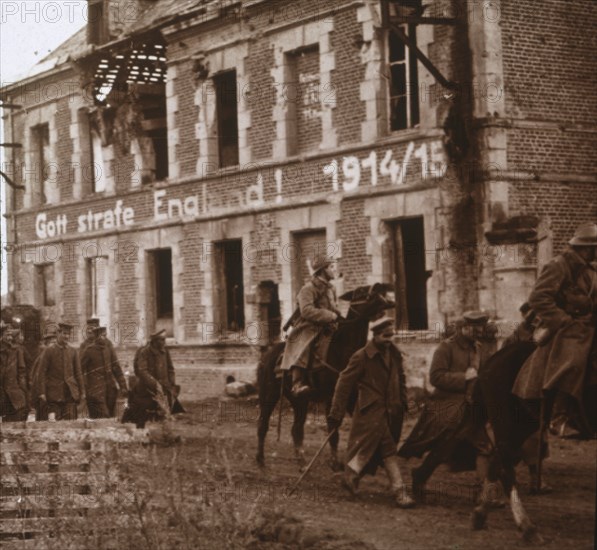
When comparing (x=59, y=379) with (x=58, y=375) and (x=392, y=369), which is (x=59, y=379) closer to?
(x=58, y=375)

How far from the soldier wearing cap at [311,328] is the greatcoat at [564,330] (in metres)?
4.83

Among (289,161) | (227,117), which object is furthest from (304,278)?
(227,117)

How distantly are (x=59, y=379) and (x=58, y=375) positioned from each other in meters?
0.06

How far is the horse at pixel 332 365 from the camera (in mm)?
14172

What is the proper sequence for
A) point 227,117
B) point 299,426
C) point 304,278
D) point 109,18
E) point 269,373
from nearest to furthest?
point 299,426
point 269,373
point 304,278
point 227,117
point 109,18

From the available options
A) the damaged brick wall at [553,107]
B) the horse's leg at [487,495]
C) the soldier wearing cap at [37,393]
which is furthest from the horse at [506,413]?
the damaged brick wall at [553,107]

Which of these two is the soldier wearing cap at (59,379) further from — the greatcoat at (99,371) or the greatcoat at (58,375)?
the greatcoat at (99,371)

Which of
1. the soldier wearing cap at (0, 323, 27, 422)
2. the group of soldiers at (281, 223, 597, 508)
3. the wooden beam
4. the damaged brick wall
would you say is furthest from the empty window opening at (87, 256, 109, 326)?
the group of soldiers at (281, 223, 597, 508)

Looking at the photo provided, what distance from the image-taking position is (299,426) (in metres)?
15.4

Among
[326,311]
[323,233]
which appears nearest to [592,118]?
[323,233]

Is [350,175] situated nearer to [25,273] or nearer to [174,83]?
[174,83]

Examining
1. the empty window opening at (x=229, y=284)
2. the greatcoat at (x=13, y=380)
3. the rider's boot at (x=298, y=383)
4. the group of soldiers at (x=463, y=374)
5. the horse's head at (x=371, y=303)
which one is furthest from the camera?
the empty window opening at (x=229, y=284)

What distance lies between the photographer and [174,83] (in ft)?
94.1

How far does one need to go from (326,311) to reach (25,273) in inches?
850
